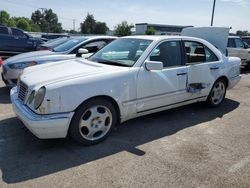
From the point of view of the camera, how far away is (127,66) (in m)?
4.30

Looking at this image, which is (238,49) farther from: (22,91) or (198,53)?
(22,91)

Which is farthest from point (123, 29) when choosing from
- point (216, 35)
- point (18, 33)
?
point (216, 35)

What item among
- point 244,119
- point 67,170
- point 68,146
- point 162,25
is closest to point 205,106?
point 244,119

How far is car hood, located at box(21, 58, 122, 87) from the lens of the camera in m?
3.77

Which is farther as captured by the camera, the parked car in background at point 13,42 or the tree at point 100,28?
the tree at point 100,28

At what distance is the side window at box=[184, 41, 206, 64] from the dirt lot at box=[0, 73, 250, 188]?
1.17 metres

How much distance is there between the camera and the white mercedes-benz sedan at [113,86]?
3561mm

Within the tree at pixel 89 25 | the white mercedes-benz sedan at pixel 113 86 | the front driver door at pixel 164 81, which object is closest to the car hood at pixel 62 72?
the white mercedes-benz sedan at pixel 113 86

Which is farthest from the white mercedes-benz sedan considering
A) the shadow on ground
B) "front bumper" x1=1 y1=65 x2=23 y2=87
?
"front bumper" x1=1 y1=65 x2=23 y2=87

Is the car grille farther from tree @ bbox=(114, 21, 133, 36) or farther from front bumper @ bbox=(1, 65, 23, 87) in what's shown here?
tree @ bbox=(114, 21, 133, 36)

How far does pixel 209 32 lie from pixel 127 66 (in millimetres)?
4463

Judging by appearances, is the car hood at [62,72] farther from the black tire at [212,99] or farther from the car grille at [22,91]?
the black tire at [212,99]

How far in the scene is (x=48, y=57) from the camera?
677 centimetres

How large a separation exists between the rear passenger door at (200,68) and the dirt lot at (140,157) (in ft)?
2.10
